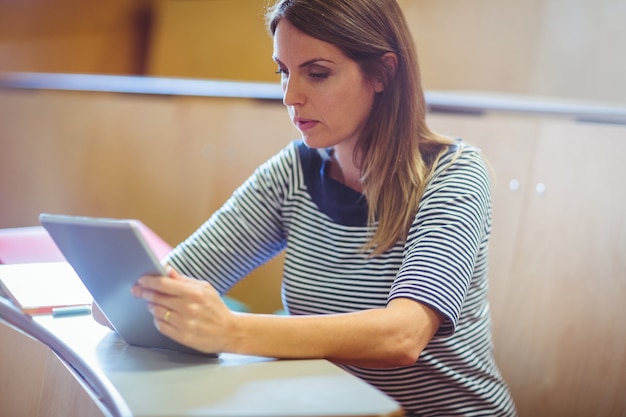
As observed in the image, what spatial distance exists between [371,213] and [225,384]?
540mm

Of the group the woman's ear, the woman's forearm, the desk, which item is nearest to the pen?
the desk

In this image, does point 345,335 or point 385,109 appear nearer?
point 345,335

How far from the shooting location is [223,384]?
0.91 metres

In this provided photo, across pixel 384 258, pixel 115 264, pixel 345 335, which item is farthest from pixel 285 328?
pixel 384 258

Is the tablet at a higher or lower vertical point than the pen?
higher

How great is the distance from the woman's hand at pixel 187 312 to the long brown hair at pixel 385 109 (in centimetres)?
43

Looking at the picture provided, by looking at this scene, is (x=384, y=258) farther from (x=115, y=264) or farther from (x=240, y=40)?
(x=240, y=40)

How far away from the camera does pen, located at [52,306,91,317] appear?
1.22 metres

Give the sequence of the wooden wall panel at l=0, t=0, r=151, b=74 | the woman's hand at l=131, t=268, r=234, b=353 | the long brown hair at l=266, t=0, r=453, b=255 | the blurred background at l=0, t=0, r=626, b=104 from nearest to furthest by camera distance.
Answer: the woman's hand at l=131, t=268, r=234, b=353 < the long brown hair at l=266, t=0, r=453, b=255 < the blurred background at l=0, t=0, r=626, b=104 < the wooden wall panel at l=0, t=0, r=151, b=74

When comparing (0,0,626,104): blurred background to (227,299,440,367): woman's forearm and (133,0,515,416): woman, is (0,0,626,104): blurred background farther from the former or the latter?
(227,299,440,367): woman's forearm

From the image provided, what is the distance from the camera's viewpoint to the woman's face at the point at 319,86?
4.25 ft

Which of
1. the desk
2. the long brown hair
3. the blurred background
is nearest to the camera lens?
the desk

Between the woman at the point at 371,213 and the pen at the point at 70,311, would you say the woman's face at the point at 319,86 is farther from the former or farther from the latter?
the pen at the point at 70,311

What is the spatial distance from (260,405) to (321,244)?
0.62 meters
